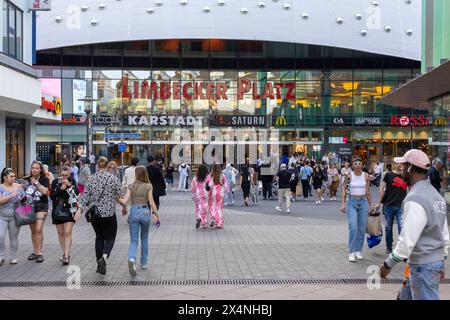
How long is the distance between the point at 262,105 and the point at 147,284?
122ft

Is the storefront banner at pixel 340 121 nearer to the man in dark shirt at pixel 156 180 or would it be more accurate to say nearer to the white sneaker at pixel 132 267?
the man in dark shirt at pixel 156 180

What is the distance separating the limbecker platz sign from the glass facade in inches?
3.0

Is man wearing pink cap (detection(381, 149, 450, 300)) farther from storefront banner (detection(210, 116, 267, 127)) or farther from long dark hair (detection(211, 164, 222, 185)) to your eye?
storefront banner (detection(210, 116, 267, 127))

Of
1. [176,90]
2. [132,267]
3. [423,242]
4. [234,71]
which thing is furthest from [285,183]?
[234,71]

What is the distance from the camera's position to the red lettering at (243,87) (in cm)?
4422

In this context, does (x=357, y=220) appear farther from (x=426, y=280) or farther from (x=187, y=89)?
(x=187, y=89)

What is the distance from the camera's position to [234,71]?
44.7 meters

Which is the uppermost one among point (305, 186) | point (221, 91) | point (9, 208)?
point (221, 91)

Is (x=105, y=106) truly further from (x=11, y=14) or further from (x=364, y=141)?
(x=11, y=14)

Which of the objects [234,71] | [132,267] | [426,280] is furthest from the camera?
[234,71]

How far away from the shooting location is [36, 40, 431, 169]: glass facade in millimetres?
43281

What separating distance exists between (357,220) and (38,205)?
5.45 meters

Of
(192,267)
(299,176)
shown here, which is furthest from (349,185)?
(299,176)

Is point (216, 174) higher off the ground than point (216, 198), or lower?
higher
